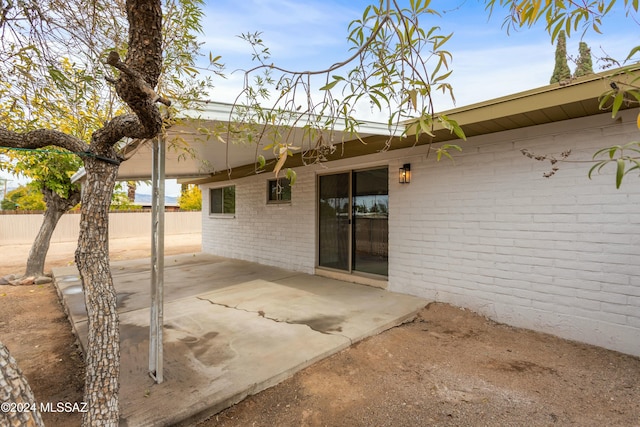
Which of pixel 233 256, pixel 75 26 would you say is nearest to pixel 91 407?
pixel 75 26

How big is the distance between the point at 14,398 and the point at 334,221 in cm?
497

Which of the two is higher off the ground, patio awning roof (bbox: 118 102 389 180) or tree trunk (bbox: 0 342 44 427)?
patio awning roof (bbox: 118 102 389 180)

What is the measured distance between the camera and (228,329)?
11.1 feet

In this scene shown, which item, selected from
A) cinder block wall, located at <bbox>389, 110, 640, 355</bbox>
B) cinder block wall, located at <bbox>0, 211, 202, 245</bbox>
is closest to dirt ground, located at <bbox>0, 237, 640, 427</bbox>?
cinder block wall, located at <bbox>389, 110, 640, 355</bbox>

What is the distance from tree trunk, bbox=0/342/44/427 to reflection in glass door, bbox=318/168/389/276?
4491 millimetres

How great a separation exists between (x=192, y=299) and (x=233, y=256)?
386 centimetres

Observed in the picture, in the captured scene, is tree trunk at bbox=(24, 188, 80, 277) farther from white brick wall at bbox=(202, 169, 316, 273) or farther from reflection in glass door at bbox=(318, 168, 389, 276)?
reflection in glass door at bbox=(318, 168, 389, 276)

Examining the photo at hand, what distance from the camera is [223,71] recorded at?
8.05 feet

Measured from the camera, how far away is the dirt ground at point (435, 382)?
2.11 metres

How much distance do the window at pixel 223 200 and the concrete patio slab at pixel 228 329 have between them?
293cm

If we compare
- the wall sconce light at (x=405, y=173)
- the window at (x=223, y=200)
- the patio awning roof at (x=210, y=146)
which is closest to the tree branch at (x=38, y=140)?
the patio awning roof at (x=210, y=146)

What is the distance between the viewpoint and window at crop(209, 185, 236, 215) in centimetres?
864

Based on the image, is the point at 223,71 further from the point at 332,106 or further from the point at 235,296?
the point at 235,296

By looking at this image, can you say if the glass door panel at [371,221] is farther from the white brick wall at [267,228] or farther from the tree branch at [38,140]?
the tree branch at [38,140]
